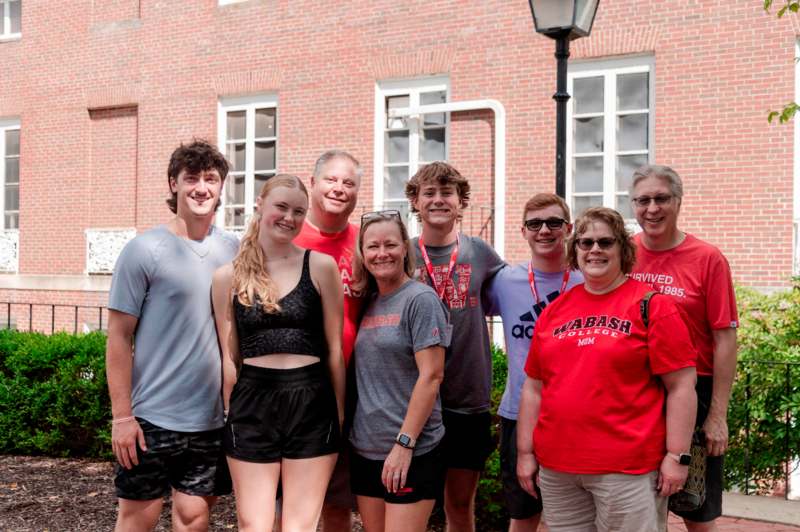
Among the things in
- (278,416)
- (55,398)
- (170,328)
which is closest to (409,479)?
(278,416)

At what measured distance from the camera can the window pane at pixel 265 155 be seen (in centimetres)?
1454

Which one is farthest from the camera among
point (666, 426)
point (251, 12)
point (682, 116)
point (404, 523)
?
point (251, 12)

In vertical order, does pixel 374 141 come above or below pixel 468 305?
above

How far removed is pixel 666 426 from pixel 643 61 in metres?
9.51

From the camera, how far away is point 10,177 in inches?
682

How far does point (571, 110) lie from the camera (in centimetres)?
1231

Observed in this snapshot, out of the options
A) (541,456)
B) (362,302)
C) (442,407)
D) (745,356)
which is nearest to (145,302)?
(362,302)

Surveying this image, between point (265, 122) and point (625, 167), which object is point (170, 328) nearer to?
point (625, 167)

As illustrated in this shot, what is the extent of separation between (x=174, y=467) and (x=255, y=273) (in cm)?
94

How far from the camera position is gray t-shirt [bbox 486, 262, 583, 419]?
3871mm

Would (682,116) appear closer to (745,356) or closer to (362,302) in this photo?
(745,356)

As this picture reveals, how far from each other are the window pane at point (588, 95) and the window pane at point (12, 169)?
11.4 m

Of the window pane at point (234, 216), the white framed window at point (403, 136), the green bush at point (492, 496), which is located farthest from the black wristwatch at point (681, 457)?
the window pane at point (234, 216)

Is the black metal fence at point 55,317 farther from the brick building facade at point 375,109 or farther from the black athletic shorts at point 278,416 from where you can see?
the black athletic shorts at point 278,416
